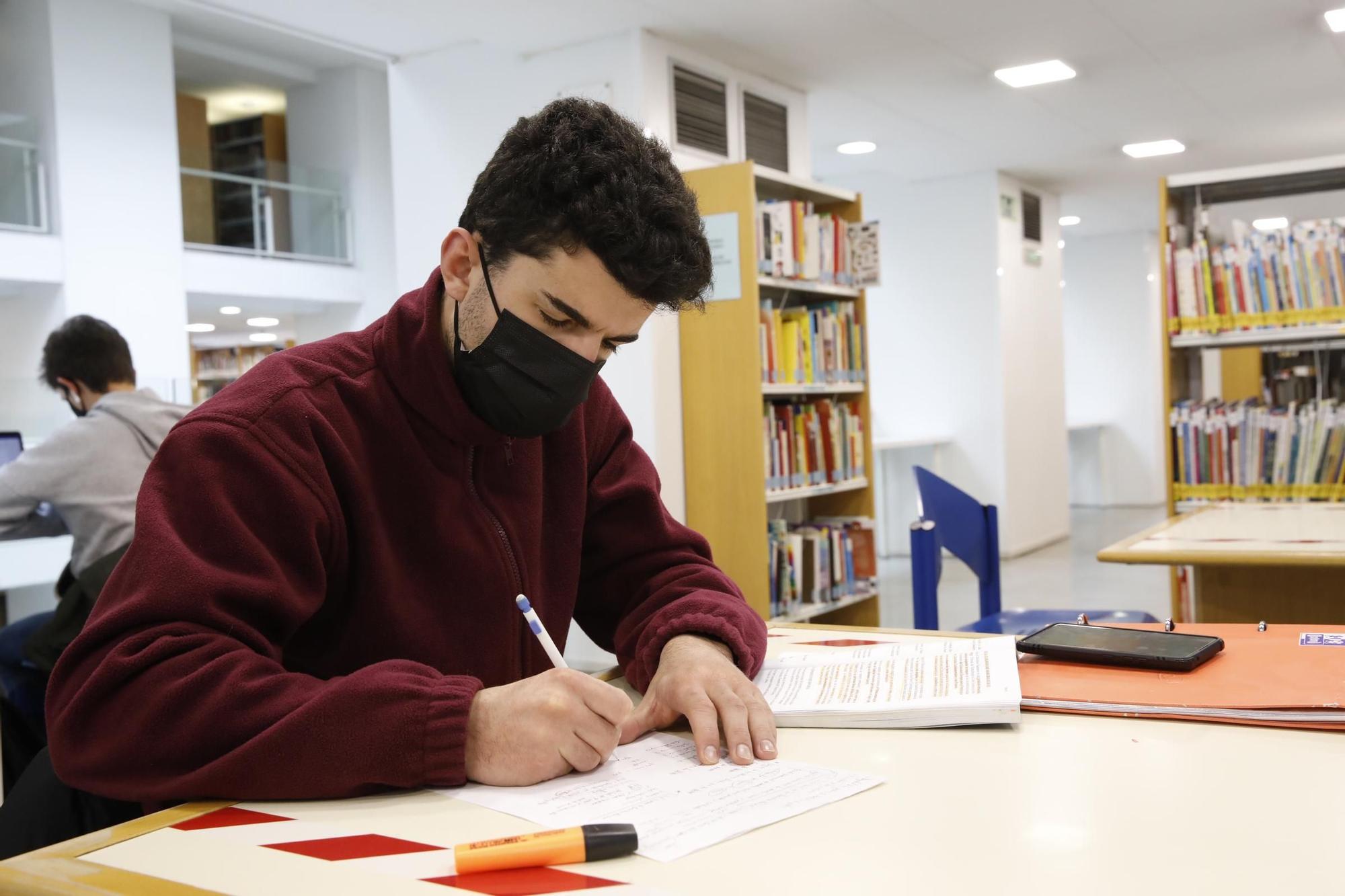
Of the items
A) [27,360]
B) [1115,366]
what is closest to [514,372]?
[27,360]

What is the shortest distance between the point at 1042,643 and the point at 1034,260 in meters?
7.94

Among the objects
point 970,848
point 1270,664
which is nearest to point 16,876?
point 970,848

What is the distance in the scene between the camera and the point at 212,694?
935 millimetres

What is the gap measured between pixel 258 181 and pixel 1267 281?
6.76 metres

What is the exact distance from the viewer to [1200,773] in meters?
0.94

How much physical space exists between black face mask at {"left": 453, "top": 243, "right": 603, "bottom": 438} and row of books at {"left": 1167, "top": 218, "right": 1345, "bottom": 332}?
3.35m

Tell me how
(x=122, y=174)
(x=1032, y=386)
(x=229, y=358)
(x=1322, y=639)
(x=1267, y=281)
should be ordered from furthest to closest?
(x=229, y=358) < (x=1032, y=386) < (x=122, y=174) < (x=1267, y=281) < (x=1322, y=639)

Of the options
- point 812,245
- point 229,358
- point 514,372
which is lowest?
point 514,372

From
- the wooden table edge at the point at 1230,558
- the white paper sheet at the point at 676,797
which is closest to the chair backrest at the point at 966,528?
the wooden table edge at the point at 1230,558

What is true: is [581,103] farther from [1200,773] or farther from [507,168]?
[1200,773]

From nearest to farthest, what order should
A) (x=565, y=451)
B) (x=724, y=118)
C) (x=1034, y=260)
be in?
(x=565, y=451) < (x=724, y=118) < (x=1034, y=260)

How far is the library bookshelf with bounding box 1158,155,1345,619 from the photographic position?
12.6ft

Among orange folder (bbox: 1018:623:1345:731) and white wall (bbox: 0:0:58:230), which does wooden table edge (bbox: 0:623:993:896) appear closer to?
orange folder (bbox: 1018:623:1345:731)

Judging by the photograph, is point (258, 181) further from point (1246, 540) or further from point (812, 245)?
point (1246, 540)
